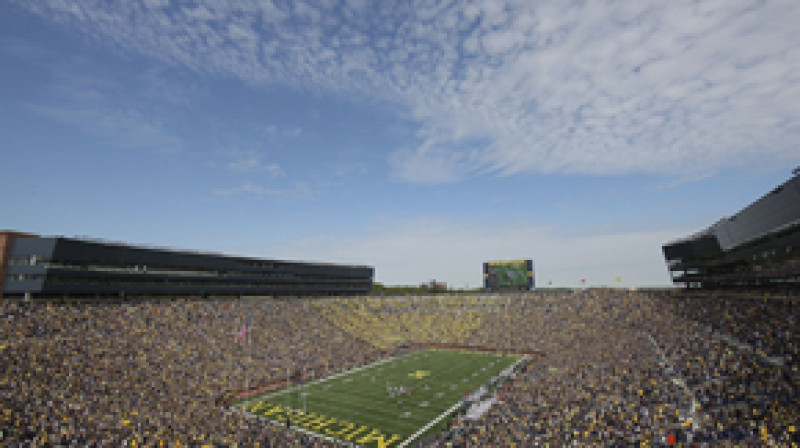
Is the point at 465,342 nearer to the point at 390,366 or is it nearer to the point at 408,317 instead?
the point at 408,317

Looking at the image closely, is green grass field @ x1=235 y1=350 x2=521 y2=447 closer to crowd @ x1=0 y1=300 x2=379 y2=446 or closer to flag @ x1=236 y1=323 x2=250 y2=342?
crowd @ x1=0 y1=300 x2=379 y2=446

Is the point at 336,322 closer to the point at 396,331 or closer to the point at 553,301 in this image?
the point at 396,331

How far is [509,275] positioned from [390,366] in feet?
125

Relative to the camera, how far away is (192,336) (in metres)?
45.8

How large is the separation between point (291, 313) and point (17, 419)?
42826mm

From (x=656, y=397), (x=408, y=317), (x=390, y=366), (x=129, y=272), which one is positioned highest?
(x=129, y=272)

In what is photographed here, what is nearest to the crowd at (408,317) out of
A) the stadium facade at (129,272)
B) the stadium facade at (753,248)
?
the stadium facade at (129,272)

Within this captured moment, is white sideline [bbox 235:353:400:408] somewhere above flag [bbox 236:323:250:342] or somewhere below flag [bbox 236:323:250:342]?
below

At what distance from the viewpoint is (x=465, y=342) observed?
214ft

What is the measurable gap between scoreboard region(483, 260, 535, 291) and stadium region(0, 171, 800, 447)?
1260cm

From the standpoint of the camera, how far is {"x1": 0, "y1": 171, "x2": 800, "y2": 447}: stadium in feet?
73.5

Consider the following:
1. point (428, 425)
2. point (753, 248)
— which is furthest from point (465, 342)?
point (753, 248)

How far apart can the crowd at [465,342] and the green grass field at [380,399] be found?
3197 mm

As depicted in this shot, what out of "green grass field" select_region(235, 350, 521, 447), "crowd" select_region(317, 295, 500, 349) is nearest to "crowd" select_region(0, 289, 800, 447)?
"green grass field" select_region(235, 350, 521, 447)
